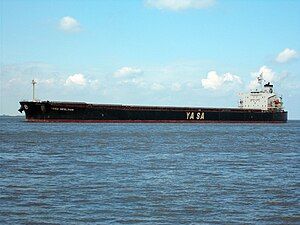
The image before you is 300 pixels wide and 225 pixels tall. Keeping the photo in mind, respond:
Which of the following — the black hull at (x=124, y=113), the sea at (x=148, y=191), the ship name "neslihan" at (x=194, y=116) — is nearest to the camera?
the sea at (x=148, y=191)

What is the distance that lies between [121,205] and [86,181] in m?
3.97

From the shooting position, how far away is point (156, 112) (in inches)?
2876

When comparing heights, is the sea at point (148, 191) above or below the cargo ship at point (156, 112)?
below

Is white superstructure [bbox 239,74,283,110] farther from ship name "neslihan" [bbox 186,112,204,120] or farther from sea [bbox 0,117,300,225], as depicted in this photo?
sea [bbox 0,117,300,225]

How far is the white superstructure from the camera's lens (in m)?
90.2

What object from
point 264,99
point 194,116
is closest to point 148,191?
point 194,116

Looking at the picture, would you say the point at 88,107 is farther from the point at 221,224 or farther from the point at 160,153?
the point at 221,224

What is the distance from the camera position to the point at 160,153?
89.4ft

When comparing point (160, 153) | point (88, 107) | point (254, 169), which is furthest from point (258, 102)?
point (254, 169)

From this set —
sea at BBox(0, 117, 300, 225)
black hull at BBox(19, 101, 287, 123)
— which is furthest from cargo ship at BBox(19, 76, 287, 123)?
sea at BBox(0, 117, 300, 225)

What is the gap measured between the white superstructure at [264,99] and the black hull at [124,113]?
3.31 meters

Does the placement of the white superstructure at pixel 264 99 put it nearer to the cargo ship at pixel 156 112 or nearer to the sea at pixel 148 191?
the cargo ship at pixel 156 112

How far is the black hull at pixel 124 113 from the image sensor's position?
65.5 m

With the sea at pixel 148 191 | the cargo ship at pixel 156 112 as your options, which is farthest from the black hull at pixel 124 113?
the sea at pixel 148 191
